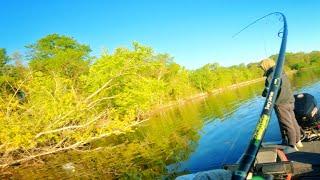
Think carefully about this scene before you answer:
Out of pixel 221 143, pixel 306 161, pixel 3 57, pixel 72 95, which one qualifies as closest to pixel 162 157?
pixel 221 143

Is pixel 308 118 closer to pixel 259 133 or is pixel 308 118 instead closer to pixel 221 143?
pixel 259 133

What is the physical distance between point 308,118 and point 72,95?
53.4 feet

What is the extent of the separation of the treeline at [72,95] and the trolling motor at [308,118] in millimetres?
1394

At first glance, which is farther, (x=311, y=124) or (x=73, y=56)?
(x=73, y=56)

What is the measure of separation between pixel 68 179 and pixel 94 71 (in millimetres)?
23654

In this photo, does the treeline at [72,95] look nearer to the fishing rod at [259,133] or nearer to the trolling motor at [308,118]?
the trolling motor at [308,118]

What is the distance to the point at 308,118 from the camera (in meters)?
8.73

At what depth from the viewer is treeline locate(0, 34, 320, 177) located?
2042cm

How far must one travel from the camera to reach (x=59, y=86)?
2342 centimetres

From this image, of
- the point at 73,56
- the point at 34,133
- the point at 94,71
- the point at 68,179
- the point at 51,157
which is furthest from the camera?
the point at 73,56

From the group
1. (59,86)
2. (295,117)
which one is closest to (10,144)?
(59,86)

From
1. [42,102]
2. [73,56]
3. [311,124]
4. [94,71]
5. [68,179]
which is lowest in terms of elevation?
[68,179]

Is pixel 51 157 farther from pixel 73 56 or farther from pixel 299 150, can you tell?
pixel 73 56

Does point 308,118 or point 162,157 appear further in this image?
point 162,157
